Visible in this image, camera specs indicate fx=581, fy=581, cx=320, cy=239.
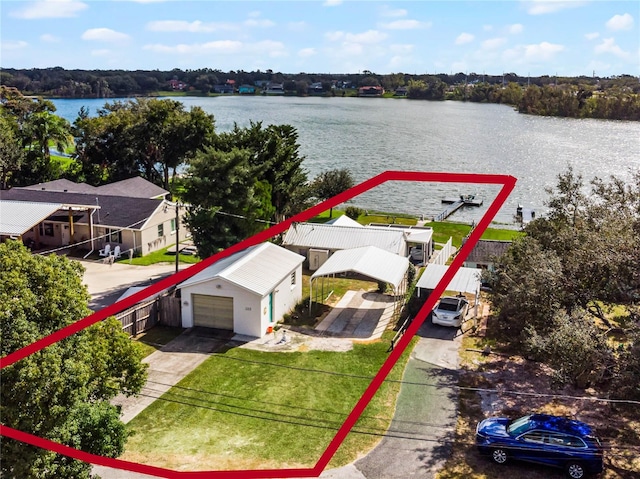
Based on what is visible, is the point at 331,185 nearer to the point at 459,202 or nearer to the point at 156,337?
the point at 459,202

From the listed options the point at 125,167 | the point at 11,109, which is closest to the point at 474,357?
the point at 125,167

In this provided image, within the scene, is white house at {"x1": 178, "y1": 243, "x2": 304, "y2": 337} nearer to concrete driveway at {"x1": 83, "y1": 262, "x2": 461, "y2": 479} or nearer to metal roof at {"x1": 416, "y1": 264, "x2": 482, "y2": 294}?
concrete driveway at {"x1": 83, "y1": 262, "x2": 461, "y2": 479}

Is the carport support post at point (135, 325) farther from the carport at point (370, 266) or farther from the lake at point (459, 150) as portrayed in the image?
the lake at point (459, 150)

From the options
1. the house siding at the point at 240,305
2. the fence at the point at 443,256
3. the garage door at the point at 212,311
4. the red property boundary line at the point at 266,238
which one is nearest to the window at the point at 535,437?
the red property boundary line at the point at 266,238

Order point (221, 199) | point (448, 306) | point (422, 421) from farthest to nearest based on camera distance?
point (221, 199) < point (448, 306) < point (422, 421)

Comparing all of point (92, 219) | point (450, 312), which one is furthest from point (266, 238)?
point (92, 219)
